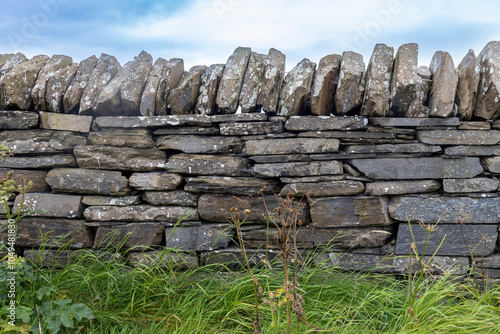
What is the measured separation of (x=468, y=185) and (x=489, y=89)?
0.81m

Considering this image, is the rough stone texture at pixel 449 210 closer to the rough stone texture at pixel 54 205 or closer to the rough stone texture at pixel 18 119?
the rough stone texture at pixel 54 205

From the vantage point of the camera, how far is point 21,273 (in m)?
2.56

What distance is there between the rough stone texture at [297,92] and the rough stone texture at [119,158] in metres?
1.14

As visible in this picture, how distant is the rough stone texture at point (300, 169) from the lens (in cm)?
319

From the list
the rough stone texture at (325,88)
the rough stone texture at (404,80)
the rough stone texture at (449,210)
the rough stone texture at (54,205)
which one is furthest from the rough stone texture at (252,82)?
the rough stone texture at (54,205)

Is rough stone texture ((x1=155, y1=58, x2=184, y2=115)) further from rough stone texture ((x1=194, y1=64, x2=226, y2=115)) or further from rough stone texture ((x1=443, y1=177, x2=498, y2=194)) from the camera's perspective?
rough stone texture ((x1=443, y1=177, x2=498, y2=194))

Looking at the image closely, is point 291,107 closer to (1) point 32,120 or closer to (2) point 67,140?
(2) point 67,140

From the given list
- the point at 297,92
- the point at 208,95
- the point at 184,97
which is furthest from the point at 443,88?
the point at 184,97

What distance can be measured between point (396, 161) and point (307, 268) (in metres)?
1.18

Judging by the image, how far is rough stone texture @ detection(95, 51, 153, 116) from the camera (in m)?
3.26

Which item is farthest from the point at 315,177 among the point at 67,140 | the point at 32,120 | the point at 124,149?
the point at 32,120

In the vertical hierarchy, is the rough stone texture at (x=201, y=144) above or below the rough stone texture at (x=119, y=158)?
above

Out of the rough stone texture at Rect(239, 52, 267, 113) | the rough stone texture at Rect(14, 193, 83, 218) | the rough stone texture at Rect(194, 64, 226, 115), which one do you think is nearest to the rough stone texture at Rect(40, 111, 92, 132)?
the rough stone texture at Rect(14, 193, 83, 218)

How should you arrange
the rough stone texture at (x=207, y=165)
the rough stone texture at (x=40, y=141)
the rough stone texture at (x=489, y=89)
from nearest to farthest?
the rough stone texture at (x=489, y=89), the rough stone texture at (x=207, y=165), the rough stone texture at (x=40, y=141)
